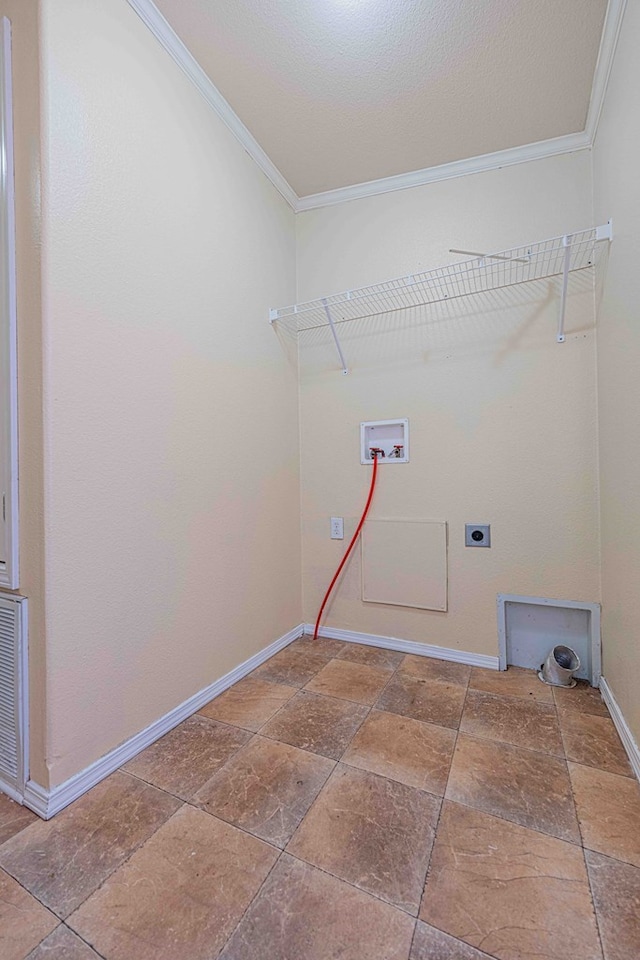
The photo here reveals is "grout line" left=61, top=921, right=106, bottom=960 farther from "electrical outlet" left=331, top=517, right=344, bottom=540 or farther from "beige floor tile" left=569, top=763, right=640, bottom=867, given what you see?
"electrical outlet" left=331, top=517, right=344, bottom=540

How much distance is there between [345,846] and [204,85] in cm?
274

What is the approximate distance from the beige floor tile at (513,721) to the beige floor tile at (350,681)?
385 millimetres

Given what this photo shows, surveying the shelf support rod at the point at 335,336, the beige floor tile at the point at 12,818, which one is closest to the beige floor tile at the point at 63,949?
the beige floor tile at the point at 12,818

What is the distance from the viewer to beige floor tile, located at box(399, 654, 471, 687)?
1.85 metres

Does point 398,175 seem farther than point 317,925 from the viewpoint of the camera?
Yes

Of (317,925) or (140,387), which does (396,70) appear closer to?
(140,387)

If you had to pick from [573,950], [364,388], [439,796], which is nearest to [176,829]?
[439,796]

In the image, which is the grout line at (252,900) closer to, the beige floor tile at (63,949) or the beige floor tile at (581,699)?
the beige floor tile at (63,949)

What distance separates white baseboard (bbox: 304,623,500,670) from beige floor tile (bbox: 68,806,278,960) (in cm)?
129

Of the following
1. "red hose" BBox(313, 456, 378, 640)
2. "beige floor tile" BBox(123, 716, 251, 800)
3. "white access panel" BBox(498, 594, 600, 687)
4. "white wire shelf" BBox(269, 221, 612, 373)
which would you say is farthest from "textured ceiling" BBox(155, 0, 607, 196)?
"beige floor tile" BBox(123, 716, 251, 800)

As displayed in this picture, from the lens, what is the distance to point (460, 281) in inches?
79.0

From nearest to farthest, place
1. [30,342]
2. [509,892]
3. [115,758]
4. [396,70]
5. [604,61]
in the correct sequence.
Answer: [509,892]
[30,342]
[115,758]
[604,61]
[396,70]

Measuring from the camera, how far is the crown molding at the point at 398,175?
1403 mm

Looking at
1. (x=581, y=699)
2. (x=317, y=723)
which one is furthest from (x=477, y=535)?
(x=317, y=723)
